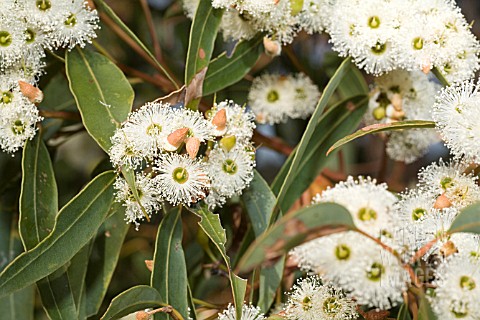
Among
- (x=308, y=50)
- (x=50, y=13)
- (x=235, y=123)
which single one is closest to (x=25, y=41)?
(x=50, y=13)

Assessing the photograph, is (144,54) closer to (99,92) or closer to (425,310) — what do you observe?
(99,92)

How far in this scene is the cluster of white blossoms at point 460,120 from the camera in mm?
1123

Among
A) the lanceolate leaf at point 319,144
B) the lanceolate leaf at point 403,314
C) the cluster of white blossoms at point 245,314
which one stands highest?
the lanceolate leaf at point 319,144

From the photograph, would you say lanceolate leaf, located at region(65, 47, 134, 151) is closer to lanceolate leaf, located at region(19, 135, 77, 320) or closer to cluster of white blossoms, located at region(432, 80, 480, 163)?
lanceolate leaf, located at region(19, 135, 77, 320)

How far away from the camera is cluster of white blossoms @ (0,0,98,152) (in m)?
1.25

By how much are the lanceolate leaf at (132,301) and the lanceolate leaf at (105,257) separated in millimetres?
231

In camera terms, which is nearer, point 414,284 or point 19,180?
point 414,284

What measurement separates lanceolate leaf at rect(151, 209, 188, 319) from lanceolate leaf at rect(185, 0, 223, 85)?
0.92 feet

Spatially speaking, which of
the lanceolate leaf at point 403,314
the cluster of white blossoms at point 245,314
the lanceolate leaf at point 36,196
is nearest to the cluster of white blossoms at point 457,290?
the lanceolate leaf at point 403,314

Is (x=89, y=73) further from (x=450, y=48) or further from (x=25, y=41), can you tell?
(x=450, y=48)

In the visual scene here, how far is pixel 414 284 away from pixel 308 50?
1134 millimetres

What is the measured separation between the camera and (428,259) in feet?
3.60

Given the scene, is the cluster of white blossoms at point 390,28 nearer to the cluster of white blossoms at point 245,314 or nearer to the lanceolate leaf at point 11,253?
the cluster of white blossoms at point 245,314

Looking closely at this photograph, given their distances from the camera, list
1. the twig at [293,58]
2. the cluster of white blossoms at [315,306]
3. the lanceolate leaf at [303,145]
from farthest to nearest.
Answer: the twig at [293,58], the lanceolate leaf at [303,145], the cluster of white blossoms at [315,306]
